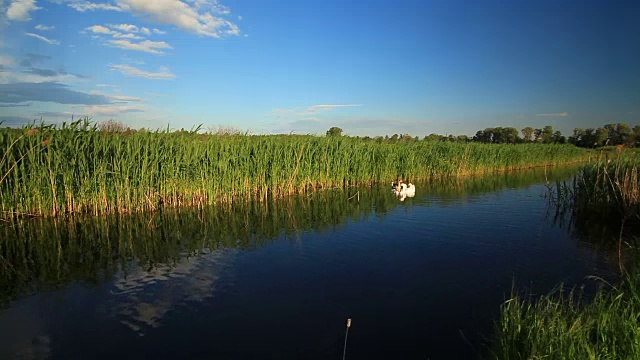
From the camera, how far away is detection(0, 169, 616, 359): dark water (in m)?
5.43

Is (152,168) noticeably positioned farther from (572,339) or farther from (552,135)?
(552,135)

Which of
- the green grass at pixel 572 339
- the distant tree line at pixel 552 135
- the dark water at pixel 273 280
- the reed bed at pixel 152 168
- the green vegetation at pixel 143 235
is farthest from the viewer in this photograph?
the distant tree line at pixel 552 135

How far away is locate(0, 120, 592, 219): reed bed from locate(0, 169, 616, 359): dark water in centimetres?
96

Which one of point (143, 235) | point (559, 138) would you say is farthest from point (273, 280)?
point (559, 138)

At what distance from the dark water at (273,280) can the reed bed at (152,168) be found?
3.14 feet

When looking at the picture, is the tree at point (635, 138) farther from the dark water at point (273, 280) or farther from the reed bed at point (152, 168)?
the reed bed at point (152, 168)

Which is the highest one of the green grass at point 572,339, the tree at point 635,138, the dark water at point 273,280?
the tree at point 635,138

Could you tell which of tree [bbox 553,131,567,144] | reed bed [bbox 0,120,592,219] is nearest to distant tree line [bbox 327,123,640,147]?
tree [bbox 553,131,567,144]

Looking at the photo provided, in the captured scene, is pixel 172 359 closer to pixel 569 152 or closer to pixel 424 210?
pixel 424 210

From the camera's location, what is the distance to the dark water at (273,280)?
5426mm

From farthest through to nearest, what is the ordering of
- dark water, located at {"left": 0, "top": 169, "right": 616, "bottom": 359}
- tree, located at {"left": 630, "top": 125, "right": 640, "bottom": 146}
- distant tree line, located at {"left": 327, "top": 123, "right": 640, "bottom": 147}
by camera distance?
distant tree line, located at {"left": 327, "top": 123, "right": 640, "bottom": 147}
tree, located at {"left": 630, "top": 125, "right": 640, "bottom": 146}
dark water, located at {"left": 0, "top": 169, "right": 616, "bottom": 359}

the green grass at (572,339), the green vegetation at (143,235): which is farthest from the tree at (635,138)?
the green grass at (572,339)

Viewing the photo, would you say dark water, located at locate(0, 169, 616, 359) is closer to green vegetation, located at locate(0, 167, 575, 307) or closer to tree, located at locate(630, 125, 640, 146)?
green vegetation, located at locate(0, 167, 575, 307)

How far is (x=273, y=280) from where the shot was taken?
25.6ft
